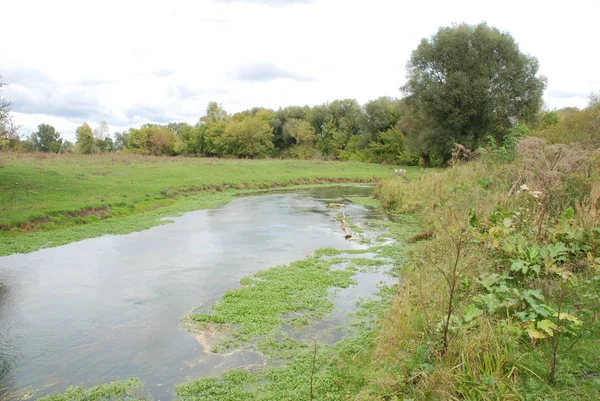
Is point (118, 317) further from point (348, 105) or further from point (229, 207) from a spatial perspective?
point (348, 105)

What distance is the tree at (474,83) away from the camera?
37531 mm

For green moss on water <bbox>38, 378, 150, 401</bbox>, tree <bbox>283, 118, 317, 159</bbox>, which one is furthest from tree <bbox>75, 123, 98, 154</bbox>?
green moss on water <bbox>38, 378, 150, 401</bbox>

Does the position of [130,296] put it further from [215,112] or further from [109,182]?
[215,112]

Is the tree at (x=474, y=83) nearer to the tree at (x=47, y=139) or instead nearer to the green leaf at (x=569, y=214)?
the green leaf at (x=569, y=214)

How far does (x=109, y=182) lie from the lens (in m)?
25.6

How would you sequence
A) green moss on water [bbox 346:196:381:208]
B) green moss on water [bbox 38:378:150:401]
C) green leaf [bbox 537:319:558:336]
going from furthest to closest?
green moss on water [bbox 346:196:381:208]
green moss on water [bbox 38:378:150:401]
green leaf [bbox 537:319:558:336]

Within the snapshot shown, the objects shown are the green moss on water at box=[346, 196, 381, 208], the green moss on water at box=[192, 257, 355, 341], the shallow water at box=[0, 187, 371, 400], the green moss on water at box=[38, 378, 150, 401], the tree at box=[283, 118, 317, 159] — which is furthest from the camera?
the tree at box=[283, 118, 317, 159]

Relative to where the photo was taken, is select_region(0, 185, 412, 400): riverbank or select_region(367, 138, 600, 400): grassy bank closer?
select_region(367, 138, 600, 400): grassy bank

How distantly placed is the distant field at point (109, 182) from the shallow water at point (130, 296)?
3479 mm

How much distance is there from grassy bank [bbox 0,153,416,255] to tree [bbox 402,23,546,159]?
9608 millimetres

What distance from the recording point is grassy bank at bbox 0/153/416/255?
51.9 feet

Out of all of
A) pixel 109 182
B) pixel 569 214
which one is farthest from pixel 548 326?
pixel 109 182

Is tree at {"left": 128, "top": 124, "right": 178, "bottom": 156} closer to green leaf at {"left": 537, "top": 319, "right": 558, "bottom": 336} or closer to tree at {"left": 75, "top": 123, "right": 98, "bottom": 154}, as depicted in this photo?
tree at {"left": 75, "top": 123, "right": 98, "bottom": 154}

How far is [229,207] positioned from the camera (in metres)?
23.5
